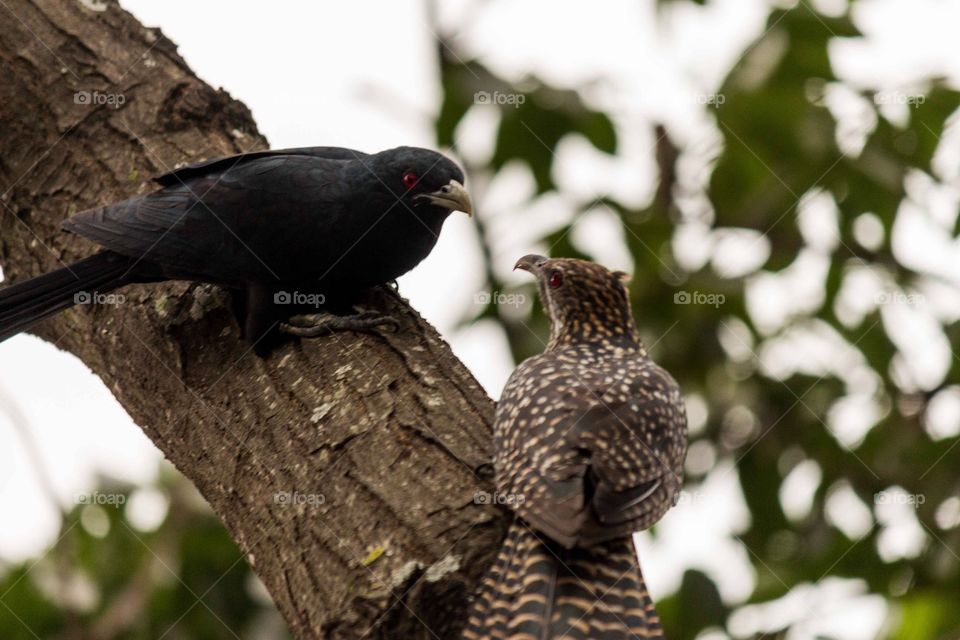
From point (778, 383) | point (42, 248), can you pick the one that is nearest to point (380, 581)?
point (42, 248)

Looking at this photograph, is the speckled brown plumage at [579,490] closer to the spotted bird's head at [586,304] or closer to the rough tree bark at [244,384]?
the rough tree bark at [244,384]

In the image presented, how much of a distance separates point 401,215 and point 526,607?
5.72ft

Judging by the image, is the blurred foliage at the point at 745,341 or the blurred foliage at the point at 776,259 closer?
the blurred foliage at the point at 745,341

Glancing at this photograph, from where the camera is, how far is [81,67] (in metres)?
4.66

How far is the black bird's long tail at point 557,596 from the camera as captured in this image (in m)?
2.79

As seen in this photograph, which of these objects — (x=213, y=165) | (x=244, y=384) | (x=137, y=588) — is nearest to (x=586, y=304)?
(x=244, y=384)

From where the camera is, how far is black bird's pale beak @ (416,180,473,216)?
4121mm

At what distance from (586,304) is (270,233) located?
1.15m

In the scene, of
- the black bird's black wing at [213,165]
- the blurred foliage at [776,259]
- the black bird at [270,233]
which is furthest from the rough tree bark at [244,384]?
the blurred foliage at [776,259]

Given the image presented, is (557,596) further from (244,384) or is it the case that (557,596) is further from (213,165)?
(213,165)

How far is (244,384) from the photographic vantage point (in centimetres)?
363

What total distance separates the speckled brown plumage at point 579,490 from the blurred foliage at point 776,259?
4.17 feet

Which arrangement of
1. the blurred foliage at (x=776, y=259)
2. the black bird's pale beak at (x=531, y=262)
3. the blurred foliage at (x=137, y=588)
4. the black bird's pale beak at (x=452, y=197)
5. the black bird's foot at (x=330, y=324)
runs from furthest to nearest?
the blurred foliage at (x=776, y=259)
the blurred foliage at (x=137, y=588)
the black bird's pale beak at (x=531, y=262)
the black bird's pale beak at (x=452, y=197)
the black bird's foot at (x=330, y=324)

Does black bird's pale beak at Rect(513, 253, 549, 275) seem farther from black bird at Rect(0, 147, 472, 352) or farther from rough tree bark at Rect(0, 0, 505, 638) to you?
rough tree bark at Rect(0, 0, 505, 638)
